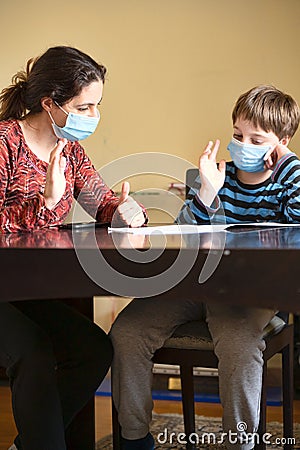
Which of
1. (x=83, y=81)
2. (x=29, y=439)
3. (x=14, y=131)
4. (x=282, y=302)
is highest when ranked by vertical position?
(x=83, y=81)

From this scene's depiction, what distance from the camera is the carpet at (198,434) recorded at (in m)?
2.19

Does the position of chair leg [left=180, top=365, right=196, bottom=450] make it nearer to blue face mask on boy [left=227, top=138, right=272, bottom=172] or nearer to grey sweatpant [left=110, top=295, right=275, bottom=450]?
grey sweatpant [left=110, top=295, right=275, bottom=450]

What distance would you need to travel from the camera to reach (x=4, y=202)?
1.82 meters

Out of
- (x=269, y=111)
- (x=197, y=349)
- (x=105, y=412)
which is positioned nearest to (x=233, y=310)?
(x=197, y=349)

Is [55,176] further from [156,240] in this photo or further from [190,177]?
[190,177]

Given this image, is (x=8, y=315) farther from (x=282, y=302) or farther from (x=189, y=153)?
(x=189, y=153)

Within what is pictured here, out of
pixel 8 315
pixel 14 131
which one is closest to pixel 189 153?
pixel 14 131

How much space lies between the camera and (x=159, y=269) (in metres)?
1.17

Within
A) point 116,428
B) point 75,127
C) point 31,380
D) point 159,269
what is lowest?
point 116,428

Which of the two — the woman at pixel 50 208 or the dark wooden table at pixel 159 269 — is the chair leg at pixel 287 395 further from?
the dark wooden table at pixel 159 269

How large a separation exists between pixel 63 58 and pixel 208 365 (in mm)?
912

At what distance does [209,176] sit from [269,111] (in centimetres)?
28

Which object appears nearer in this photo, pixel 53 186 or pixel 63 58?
pixel 53 186

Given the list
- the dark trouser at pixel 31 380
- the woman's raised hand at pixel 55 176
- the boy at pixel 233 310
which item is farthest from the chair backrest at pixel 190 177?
the dark trouser at pixel 31 380
